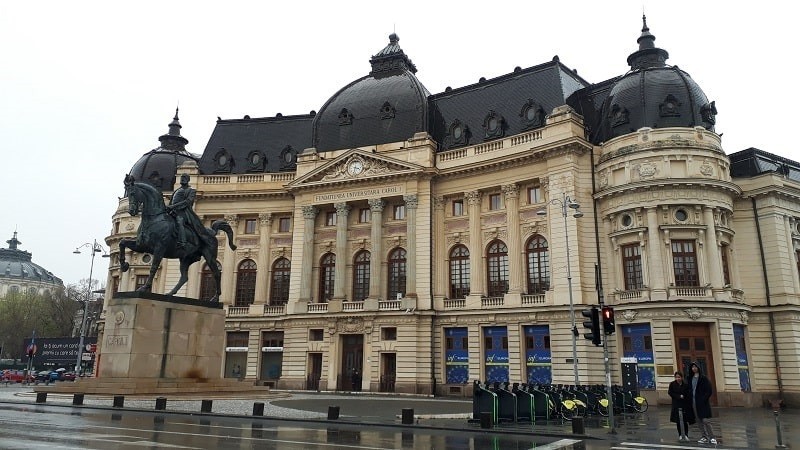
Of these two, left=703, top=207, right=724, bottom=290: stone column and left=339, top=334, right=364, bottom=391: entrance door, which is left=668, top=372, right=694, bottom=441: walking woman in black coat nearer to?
left=703, top=207, right=724, bottom=290: stone column

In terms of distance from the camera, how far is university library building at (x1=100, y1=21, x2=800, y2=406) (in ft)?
128

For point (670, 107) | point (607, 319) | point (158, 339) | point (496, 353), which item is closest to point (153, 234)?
point (158, 339)

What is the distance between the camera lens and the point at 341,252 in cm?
5025

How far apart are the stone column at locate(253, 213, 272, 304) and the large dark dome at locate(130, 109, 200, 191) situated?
12051 millimetres

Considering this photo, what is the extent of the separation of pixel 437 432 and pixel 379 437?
9.06 ft

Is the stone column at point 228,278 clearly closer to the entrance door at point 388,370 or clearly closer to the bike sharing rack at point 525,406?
the entrance door at point 388,370

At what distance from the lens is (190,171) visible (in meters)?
57.1

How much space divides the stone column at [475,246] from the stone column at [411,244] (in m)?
4.22

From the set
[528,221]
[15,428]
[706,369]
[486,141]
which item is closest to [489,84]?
[486,141]

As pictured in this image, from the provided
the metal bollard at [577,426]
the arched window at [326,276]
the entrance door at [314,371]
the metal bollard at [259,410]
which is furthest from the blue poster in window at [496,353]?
the metal bollard at [577,426]

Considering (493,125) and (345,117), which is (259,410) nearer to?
(493,125)

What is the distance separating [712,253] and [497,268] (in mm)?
14562

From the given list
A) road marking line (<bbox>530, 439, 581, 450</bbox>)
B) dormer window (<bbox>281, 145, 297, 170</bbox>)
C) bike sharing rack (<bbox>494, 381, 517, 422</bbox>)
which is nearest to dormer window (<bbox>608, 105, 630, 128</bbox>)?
bike sharing rack (<bbox>494, 381, 517, 422</bbox>)

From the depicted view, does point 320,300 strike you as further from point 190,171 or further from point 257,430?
point 257,430
